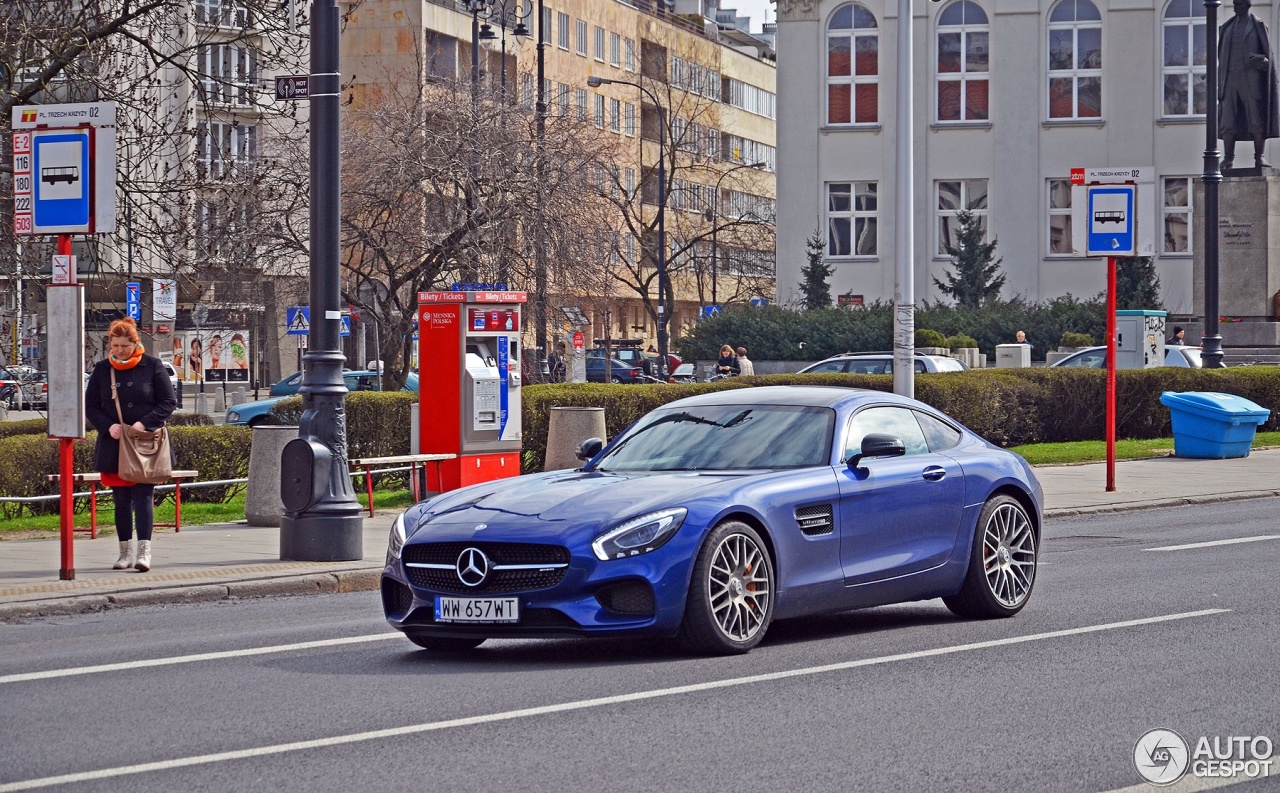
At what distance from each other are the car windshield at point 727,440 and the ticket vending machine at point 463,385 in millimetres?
9417

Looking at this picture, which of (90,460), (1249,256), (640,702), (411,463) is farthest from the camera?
(1249,256)

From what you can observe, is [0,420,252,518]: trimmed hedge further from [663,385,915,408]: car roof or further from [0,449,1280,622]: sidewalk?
[663,385,915,408]: car roof

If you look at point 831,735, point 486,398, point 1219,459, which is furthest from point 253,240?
point 831,735

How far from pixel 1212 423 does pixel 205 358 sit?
A: 35532mm

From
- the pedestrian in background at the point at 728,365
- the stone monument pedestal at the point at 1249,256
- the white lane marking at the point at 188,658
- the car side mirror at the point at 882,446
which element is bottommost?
the white lane marking at the point at 188,658

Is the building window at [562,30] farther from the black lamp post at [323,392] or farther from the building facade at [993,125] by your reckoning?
the black lamp post at [323,392]

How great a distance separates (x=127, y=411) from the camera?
1329 centimetres

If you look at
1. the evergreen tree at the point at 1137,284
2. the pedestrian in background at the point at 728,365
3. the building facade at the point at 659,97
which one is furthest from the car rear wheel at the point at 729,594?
the building facade at the point at 659,97

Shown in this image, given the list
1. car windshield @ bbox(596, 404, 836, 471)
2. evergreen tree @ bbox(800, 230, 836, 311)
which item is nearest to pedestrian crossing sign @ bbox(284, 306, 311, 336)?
evergreen tree @ bbox(800, 230, 836, 311)

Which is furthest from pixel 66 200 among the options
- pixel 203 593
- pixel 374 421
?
pixel 374 421

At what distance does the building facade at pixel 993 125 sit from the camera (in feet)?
203

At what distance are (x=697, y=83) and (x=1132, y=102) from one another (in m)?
25.0

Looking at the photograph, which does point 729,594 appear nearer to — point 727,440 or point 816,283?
point 727,440

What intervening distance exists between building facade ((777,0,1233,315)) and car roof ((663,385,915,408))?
2008 inches
